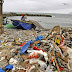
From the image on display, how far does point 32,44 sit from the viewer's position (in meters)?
4.91

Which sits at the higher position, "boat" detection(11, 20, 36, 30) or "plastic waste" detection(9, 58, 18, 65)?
"boat" detection(11, 20, 36, 30)

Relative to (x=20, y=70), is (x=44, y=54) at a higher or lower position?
higher

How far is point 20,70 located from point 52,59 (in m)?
1.02

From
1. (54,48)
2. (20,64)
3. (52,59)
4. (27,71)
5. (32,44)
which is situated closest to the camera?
(27,71)

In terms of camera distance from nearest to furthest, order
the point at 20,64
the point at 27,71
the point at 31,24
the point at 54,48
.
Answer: the point at 27,71
the point at 20,64
the point at 54,48
the point at 31,24

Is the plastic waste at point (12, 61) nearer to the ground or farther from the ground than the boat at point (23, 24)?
nearer to the ground

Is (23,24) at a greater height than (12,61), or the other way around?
(23,24)

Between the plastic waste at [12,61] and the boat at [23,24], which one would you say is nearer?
the plastic waste at [12,61]

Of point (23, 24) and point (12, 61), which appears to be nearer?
point (12, 61)

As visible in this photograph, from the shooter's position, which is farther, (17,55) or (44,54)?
(17,55)

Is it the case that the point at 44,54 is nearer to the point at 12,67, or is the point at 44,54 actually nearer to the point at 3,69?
the point at 12,67

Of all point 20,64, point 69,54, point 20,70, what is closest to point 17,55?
point 20,64

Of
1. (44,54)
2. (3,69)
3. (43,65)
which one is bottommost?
(3,69)

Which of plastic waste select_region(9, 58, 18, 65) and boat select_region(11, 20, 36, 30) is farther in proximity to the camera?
boat select_region(11, 20, 36, 30)
